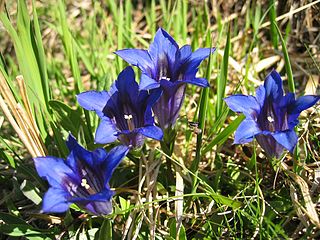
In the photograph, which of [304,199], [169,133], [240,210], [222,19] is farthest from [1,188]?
[222,19]

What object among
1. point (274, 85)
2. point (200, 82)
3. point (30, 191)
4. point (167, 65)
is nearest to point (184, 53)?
point (167, 65)

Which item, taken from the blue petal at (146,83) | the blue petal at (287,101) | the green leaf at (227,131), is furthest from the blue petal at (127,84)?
the blue petal at (287,101)

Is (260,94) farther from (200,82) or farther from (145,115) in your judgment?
(145,115)

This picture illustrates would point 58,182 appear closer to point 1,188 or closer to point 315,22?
point 1,188

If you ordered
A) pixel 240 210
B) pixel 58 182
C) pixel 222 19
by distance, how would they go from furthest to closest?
pixel 222 19, pixel 240 210, pixel 58 182

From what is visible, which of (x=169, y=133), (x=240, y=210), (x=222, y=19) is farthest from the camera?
(x=222, y=19)

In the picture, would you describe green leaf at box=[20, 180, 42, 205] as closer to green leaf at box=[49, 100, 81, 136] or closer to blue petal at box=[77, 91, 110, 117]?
green leaf at box=[49, 100, 81, 136]

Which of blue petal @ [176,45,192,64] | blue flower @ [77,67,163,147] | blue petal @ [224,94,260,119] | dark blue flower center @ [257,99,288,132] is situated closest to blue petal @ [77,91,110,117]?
blue flower @ [77,67,163,147]

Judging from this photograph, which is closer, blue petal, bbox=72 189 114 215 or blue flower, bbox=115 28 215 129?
blue petal, bbox=72 189 114 215
